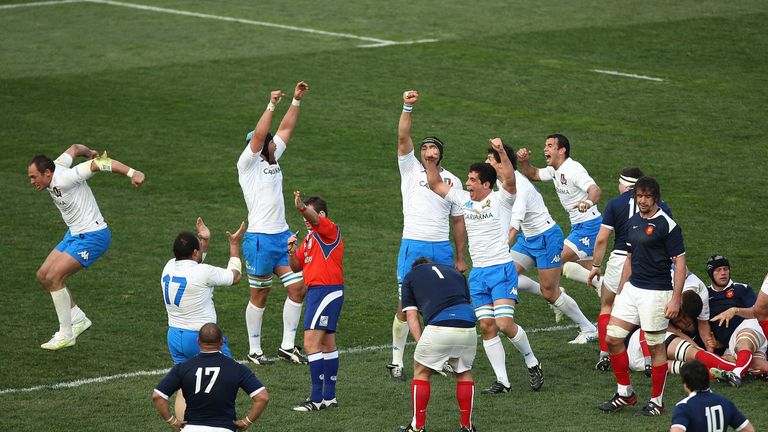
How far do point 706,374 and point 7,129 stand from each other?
18657 mm

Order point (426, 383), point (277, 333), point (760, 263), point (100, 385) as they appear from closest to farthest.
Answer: point (426, 383) → point (100, 385) → point (277, 333) → point (760, 263)

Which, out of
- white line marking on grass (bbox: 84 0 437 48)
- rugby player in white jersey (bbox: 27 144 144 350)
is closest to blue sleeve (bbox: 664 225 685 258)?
rugby player in white jersey (bbox: 27 144 144 350)

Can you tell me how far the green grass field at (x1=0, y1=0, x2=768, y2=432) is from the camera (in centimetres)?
1245

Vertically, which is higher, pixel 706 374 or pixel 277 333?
pixel 706 374

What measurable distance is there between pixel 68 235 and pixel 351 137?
996 cm

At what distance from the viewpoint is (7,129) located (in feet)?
78.4

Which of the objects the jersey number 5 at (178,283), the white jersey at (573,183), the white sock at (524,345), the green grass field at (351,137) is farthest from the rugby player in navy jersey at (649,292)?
the jersey number 5 at (178,283)

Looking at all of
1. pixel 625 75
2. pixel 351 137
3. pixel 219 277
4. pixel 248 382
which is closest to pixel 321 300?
pixel 219 277

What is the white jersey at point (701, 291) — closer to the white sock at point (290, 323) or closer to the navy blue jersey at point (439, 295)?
the navy blue jersey at point (439, 295)

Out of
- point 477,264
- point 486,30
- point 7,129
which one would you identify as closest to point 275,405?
point 477,264

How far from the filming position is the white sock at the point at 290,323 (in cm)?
1352

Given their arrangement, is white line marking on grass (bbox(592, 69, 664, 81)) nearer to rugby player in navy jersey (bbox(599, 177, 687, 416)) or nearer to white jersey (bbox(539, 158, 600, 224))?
white jersey (bbox(539, 158, 600, 224))

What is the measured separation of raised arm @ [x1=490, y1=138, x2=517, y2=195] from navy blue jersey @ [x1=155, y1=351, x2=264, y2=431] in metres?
3.99

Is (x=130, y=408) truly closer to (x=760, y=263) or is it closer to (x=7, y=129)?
(x=760, y=263)
